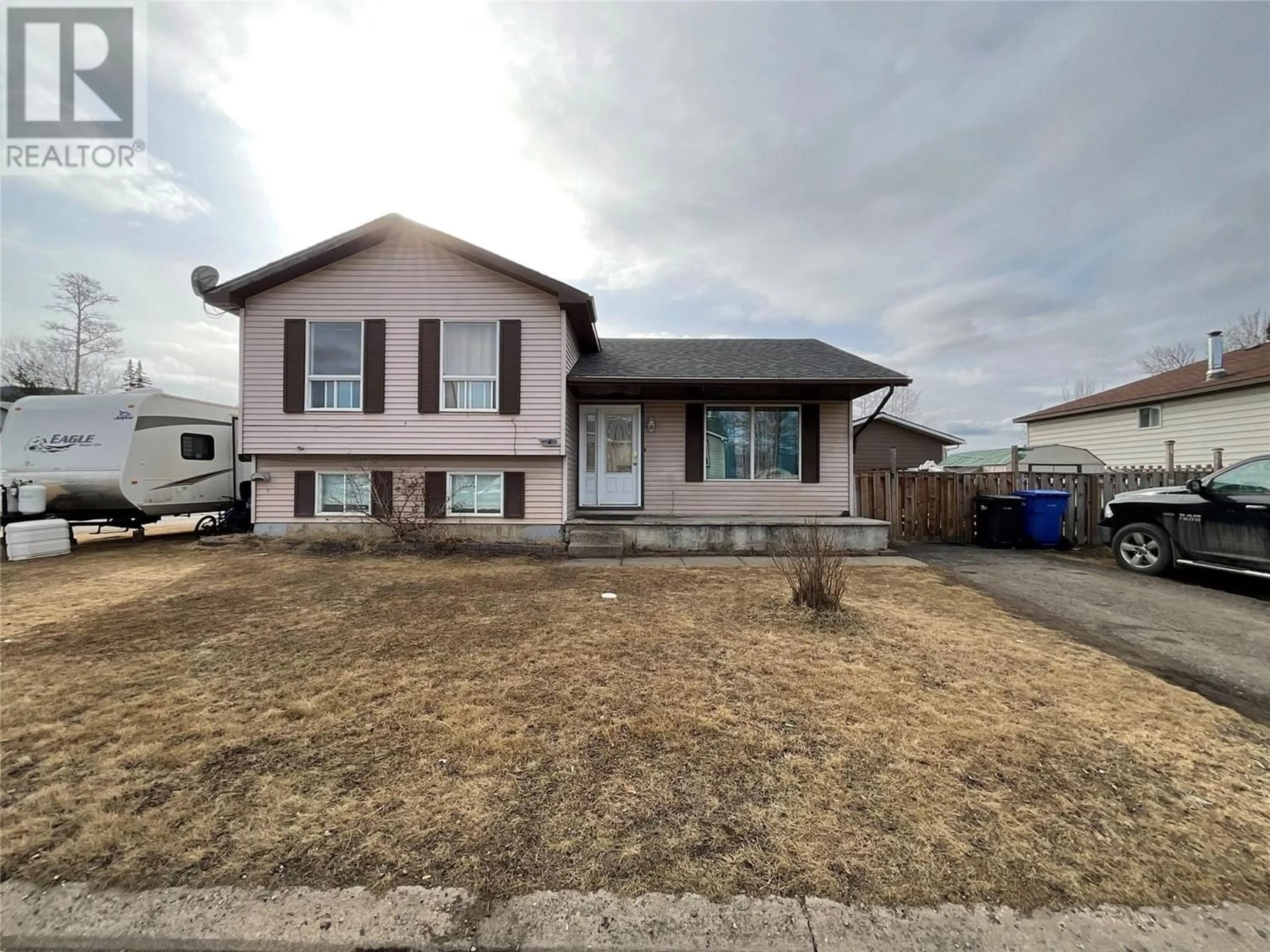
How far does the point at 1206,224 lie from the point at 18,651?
26691mm

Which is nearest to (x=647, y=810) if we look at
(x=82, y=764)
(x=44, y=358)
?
(x=82, y=764)

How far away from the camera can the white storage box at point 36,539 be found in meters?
8.16

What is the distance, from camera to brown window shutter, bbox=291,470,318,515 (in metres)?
9.52

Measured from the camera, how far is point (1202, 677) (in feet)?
12.4

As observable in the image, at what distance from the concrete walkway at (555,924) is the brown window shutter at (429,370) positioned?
8281mm

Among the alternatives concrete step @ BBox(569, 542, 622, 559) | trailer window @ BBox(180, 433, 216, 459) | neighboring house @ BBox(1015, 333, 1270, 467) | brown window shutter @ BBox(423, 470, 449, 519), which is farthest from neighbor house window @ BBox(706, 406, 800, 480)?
trailer window @ BBox(180, 433, 216, 459)

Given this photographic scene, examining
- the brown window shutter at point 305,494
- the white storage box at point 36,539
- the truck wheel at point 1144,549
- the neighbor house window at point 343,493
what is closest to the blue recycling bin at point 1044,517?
the truck wheel at point 1144,549

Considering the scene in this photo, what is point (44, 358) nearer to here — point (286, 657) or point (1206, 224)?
point (286, 657)

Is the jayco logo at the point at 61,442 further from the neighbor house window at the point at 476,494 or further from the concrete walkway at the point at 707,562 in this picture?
the concrete walkway at the point at 707,562

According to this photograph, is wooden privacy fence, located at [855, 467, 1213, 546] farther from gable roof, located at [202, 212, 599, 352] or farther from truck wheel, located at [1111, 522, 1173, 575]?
gable roof, located at [202, 212, 599, 352]

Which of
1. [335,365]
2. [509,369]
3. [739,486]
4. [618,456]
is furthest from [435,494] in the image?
[739,486]

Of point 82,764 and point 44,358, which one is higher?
point 44,358

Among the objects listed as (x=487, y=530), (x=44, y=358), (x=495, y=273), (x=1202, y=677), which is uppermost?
(x=44, y=358)

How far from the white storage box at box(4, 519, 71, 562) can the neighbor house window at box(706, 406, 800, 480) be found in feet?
39.7
